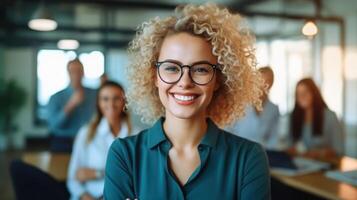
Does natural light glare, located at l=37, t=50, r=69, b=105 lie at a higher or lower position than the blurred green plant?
higher

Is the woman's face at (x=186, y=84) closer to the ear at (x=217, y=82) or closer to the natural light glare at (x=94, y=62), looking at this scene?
the ear at (x=217, y=82)

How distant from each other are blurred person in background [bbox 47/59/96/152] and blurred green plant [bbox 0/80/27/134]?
226 cm

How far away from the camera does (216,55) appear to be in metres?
1.03

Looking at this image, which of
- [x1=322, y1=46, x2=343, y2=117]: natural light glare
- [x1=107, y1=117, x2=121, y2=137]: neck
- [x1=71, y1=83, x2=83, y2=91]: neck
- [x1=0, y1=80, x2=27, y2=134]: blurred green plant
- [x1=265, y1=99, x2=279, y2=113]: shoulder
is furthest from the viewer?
[x1=0, y1=80, x2=27, y2=134]: blurred green plant

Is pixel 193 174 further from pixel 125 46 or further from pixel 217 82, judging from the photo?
pixel 125 46

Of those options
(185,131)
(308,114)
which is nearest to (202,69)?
(185,131)

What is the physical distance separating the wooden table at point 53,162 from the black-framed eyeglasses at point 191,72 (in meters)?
1.98

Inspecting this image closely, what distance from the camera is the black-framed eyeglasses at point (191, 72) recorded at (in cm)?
99

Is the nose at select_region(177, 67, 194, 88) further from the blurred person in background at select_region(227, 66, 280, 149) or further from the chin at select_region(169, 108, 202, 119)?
the blurred person in background at select_region(227, 66, 280, 149)

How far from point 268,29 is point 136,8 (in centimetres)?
194

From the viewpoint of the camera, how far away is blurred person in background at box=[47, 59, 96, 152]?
11.6 ft

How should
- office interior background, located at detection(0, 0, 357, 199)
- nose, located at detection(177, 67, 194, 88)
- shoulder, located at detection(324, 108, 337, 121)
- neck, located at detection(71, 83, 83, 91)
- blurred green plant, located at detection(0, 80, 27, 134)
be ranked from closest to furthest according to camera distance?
nose, located at detection(177, 67, 194, 88) < shoulder, located at detection(324, 108, 337, 121) < neck, located at detection(71, 83, 83, 91) < office interior background, located at detection(0, 0, 357, 199) < blurred green plant, located at detection(0, 80, 27, 134)

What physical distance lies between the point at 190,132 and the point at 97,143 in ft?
4.98

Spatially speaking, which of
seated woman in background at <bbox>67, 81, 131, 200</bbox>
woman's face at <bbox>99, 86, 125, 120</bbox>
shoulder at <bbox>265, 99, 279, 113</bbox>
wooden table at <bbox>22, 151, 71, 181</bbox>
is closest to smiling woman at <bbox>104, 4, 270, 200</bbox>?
seated woman in background at <bbox>67, 81, 131, 200</bbox>
